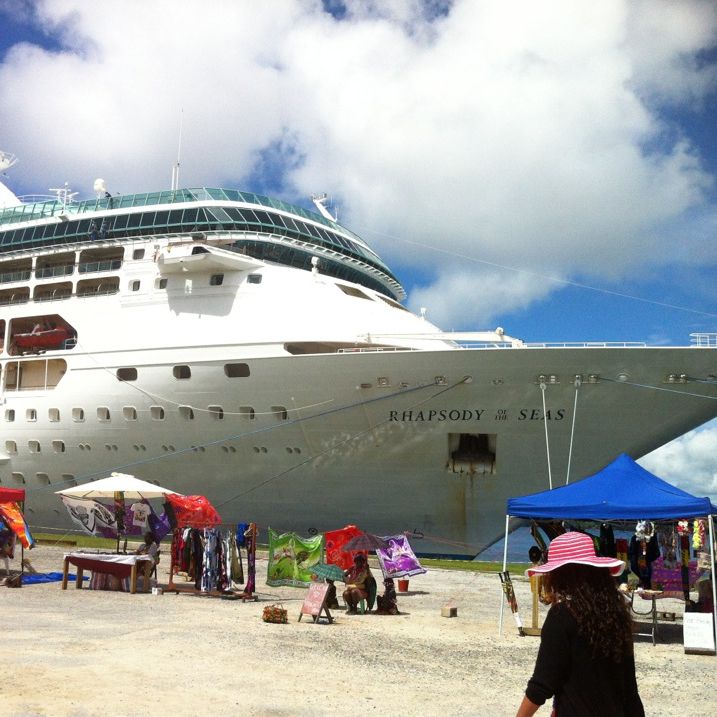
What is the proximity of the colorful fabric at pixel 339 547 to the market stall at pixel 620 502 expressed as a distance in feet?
11.6

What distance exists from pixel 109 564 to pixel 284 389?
22.7 feet

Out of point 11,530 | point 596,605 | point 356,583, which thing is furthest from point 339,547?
point 596,605

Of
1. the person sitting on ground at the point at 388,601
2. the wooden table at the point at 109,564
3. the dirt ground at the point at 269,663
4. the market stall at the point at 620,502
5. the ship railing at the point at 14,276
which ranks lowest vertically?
the dirt ground at the point at 269,663

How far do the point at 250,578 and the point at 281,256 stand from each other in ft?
41.1

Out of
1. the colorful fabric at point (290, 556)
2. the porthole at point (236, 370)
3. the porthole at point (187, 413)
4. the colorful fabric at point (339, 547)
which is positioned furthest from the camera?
the porthole at point (187, 413)

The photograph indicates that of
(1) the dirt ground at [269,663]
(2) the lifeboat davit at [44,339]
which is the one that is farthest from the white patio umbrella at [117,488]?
(2) the lifeboat davit at [44,339]

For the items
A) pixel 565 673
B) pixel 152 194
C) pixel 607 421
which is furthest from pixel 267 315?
pixel 565 673

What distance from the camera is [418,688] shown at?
681cm

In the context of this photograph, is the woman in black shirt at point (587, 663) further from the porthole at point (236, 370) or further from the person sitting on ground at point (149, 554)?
the porthole at point (236, 370)

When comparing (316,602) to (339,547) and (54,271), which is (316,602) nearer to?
(339,547)

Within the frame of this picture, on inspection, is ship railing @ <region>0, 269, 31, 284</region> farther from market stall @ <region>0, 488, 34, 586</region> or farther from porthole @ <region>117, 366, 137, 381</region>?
market stall @ <region>0, 488, 34, 586</region>

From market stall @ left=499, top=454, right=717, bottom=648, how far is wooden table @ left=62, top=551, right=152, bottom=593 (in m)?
6.27

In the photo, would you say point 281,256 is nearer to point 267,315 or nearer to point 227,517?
point 267,315

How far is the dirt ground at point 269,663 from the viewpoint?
6000 mm
